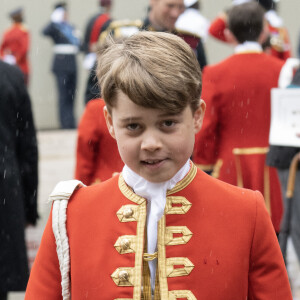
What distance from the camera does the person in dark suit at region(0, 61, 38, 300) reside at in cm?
475

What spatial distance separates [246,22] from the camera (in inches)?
241

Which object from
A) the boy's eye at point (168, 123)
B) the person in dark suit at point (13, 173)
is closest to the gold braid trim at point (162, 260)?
the boy's eye at point (168, 123)

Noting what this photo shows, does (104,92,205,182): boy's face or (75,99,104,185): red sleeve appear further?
(75,99,104,185): red sleeve

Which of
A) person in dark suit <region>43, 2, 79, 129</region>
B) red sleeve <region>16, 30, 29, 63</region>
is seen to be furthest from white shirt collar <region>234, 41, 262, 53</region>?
red sleeve <region>16, 30, 29, 63</region>

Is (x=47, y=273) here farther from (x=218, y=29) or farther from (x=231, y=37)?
(x=218, y=29)

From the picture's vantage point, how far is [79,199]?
2668 millimetres

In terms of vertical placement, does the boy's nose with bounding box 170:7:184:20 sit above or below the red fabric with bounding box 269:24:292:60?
above

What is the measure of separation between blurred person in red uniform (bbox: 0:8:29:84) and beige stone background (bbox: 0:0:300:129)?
46 centimetres

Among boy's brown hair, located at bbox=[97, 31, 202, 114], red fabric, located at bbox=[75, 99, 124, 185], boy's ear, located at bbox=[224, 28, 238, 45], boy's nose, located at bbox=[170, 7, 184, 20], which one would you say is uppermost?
boy's brown hair, located at bbox=[97, 31, 202, 114]

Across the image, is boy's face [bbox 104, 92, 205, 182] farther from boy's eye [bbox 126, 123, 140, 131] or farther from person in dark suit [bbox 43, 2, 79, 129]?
person in dark suit [bbox 43, 2, 79, 129]

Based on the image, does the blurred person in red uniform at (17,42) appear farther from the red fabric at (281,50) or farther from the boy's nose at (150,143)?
the boy's nose at (150,143)

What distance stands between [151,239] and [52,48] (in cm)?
1403

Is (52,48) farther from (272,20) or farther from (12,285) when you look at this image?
(12,285)

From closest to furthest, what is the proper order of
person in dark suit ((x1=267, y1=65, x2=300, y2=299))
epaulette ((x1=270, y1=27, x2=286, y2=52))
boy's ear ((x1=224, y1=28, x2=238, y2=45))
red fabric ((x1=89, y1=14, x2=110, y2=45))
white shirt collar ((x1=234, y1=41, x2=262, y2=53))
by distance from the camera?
person in dark suit ((x1=267, y1=65, x2=300, y2=299))
white shirt collar ((x1=234, y1=41, x2=262, y2=53))
boy's ear ((x1=224, y1=28, x2=238, y2=45))
epaulette ((x1=270, y1=27, x2=286, y2=52))
red fabric ((x1=89, y1=14, x2=110, y2=45))
